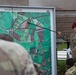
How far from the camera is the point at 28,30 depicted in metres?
5.39

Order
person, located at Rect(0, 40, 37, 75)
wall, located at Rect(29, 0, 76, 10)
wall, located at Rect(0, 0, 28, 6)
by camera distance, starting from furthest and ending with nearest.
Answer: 1. wall, located at Rect(29, 0, 76, 10)
2. wall, located at Rect(0, 0, 28, 6)
3. person, located at Rect(0, 40, 37, 75)

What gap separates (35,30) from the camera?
5.41 metres

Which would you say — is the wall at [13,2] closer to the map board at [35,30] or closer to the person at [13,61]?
the map board at [35,30]

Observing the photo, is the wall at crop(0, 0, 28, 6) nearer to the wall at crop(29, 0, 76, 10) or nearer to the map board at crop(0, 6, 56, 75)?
the wall at crop(29, 0, 76, 10)

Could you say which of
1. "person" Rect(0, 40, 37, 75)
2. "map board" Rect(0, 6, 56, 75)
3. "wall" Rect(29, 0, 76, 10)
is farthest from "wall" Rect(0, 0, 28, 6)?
"person" Rect(0, 40, 37, 75)

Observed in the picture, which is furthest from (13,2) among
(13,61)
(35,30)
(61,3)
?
(13,61)

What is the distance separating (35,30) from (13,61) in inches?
124

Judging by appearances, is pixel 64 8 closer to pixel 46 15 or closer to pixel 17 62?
pixel 46 15

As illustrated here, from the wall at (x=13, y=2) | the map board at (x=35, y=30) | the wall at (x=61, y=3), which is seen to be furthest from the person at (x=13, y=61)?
the wall at (x=61, y=3)

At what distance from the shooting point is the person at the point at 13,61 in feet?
7.43

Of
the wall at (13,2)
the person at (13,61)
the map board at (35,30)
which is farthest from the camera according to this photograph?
the wall at (13,2)

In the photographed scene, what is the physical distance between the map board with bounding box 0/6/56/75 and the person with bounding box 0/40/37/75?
295cm

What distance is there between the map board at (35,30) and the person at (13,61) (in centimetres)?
295

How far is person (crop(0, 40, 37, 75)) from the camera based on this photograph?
226cm
